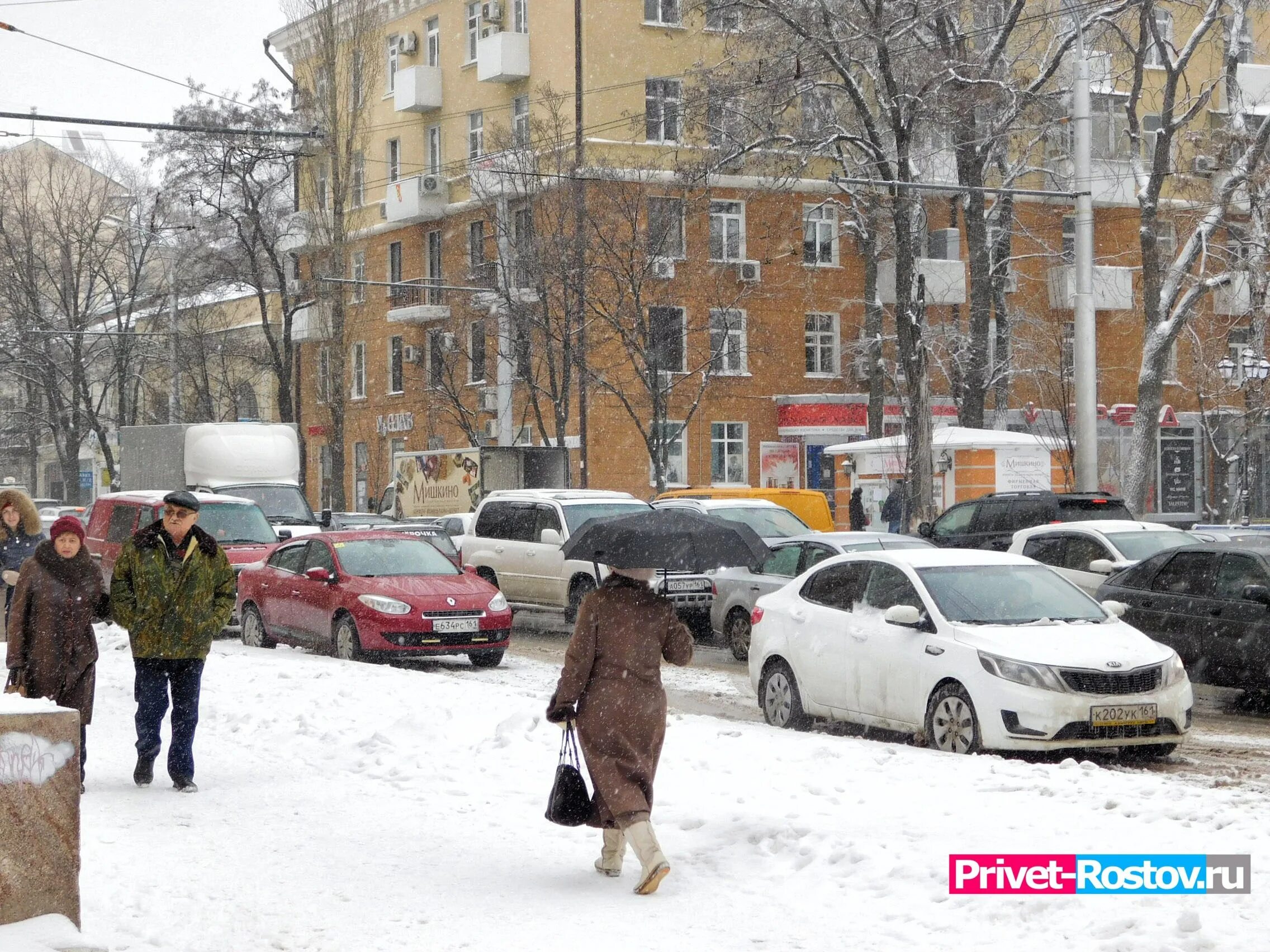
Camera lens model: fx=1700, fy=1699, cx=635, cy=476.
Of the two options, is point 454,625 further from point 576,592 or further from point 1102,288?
point 1102,288

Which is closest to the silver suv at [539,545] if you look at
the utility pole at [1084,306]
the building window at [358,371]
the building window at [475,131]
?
the utility pole at [1084,306]

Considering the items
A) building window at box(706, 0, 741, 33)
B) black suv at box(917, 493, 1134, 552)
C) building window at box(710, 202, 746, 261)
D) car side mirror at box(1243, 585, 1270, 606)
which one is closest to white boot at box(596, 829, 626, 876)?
car side mirror at box(1243, 585, 1270, 606)

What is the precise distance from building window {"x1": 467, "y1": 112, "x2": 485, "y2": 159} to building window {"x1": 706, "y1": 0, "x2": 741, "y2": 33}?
16.8 m

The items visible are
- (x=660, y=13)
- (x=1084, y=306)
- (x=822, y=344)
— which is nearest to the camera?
(x=1084, y=306)

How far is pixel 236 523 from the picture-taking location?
79.7ft

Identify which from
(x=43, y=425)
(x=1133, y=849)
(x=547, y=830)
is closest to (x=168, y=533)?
(x=547, y=830)

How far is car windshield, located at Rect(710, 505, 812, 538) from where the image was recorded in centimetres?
2256

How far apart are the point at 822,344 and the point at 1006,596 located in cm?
3894

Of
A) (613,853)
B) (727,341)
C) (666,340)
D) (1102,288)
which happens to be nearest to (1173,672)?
(613,853)

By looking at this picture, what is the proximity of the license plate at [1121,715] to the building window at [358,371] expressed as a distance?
4909cm

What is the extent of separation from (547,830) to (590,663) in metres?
1.82

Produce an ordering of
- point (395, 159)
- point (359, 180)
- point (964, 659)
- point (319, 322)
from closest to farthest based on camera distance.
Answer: point (964, 659) → point (319, 322) → point (395, 159) → point (359, 180)

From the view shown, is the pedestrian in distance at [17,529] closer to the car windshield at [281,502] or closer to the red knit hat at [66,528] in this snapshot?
the red knit hat at [66,528]

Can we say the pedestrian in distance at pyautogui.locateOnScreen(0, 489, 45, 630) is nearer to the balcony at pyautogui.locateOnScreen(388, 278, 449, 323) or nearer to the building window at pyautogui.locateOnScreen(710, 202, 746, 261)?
the building window at pyautogui.locateOnScreen(710, 202, 746, 261)
